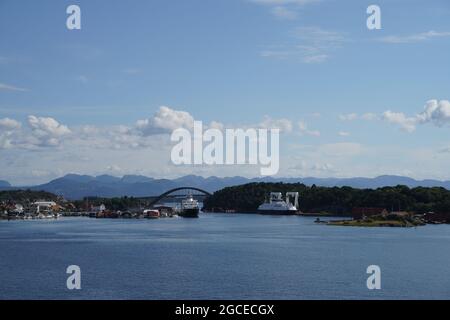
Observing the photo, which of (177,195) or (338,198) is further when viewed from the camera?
(177,195)

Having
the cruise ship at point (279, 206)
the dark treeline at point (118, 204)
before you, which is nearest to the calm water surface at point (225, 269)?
the cruise ship at point (279, 206)

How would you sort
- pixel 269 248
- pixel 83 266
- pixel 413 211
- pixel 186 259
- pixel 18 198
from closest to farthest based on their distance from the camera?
pixel 83 266 < pixel 186 259 < pixel 269 248 < pixel 413 211 < pixel 18 198

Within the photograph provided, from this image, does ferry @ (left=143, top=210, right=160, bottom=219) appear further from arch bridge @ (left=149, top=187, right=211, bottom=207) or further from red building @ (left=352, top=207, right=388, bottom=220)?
red building @ (left=352, top=207, right=388, bottom=220)

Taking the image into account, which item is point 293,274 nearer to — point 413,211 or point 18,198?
point 413,211

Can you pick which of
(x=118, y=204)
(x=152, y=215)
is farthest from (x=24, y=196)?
(x=152, y=215)

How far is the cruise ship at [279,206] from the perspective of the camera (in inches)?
4008

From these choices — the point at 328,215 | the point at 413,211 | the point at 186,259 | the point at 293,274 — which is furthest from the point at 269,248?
the point at 328,215

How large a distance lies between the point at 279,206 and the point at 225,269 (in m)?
77.3

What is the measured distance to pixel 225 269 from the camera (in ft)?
88.7

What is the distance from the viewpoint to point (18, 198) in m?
143

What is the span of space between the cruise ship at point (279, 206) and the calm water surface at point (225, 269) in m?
58.3

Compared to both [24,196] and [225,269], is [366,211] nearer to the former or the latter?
[225,269]
